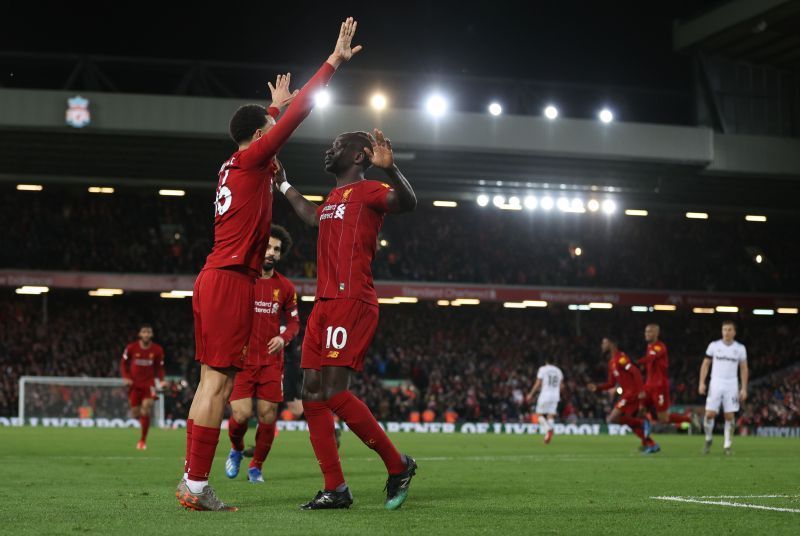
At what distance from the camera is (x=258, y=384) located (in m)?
10.0

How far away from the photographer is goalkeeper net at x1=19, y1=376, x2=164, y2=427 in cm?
3150

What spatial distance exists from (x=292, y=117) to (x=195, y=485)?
7.54ft

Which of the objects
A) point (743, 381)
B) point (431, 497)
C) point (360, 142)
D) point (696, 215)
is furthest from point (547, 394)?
point (696, 215)

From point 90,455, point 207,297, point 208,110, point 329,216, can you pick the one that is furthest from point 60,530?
point 208,110

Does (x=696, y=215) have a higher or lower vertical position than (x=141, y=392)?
higher

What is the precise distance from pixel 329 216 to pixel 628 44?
107 ft

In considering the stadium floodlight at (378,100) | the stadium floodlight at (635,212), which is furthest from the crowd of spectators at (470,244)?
the stadium floodlight at (378,100)

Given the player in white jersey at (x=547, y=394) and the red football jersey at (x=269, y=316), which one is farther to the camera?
the player in white jersey at (x=547, y=394)

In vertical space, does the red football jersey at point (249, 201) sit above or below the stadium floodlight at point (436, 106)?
below

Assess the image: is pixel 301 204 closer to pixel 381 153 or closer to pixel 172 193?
pixel 381 153

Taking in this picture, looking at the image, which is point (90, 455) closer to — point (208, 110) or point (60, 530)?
point (60, 530)

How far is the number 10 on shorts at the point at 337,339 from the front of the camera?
6.64m

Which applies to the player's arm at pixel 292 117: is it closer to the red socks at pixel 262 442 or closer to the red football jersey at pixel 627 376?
the red socks at pixel 262 442

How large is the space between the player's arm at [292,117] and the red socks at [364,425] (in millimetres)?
1589
